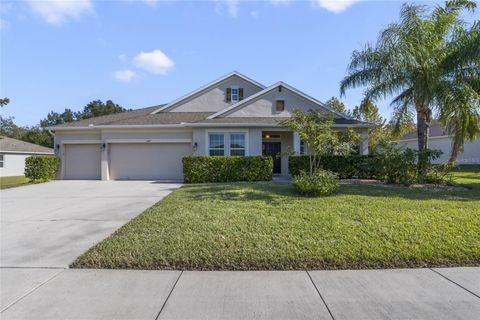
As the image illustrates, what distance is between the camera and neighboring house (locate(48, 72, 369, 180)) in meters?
14.7

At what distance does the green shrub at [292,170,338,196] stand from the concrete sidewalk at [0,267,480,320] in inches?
156

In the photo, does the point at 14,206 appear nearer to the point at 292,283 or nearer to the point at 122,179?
the point at 122,179

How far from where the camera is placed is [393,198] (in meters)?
7.41

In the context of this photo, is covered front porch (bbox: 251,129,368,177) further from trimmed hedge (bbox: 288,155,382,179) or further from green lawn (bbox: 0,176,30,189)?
green lawn (bbox: 0,176,30,189)

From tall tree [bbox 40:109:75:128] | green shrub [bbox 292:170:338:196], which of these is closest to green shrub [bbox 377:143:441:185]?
green shrub [bbox 292:170:338:196]

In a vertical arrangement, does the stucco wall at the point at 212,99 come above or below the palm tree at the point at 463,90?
above

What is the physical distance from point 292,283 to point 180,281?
149 cm

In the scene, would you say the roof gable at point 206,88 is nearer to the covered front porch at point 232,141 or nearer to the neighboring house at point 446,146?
the covered front porch at point 232,141

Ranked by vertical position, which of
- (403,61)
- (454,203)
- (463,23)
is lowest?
(454,203)

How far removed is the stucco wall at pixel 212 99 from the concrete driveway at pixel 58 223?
1035 cm

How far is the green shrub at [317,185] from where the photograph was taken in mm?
7727

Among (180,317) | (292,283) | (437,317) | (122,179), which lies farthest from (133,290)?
(122,179)

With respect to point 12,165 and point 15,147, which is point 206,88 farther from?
point 15,147

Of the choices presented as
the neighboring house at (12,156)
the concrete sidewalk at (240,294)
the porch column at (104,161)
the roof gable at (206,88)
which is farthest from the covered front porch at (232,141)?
the neighboring house at (12,156)
